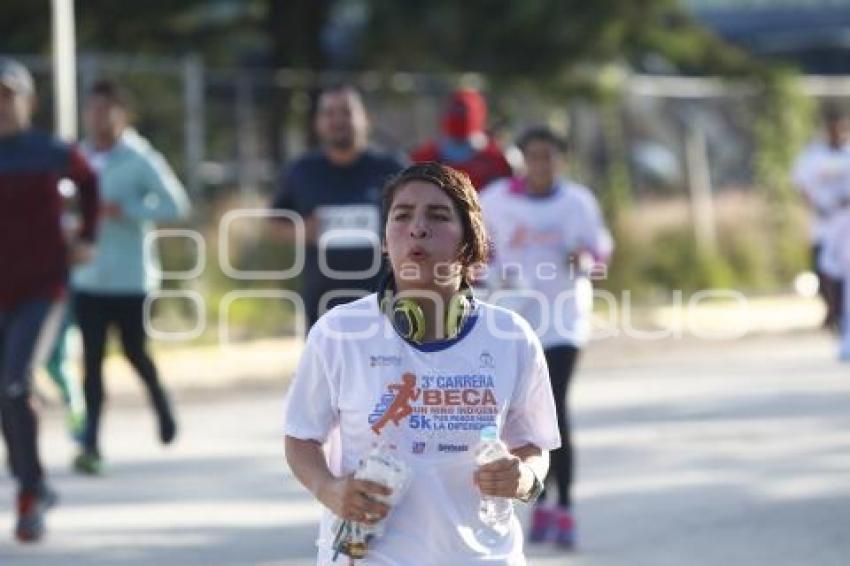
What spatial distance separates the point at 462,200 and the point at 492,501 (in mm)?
693

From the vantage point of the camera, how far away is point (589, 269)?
10641mm

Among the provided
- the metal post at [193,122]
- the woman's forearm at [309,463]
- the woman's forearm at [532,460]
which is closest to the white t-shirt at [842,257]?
the metal post at [193,122]

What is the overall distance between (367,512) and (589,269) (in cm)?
544

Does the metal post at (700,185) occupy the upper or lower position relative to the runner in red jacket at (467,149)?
upper

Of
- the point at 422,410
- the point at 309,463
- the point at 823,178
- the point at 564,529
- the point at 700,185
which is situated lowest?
the point at 564,529

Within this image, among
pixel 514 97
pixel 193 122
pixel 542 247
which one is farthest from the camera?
pixel 514 97

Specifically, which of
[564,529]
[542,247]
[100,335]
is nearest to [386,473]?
[564,529]

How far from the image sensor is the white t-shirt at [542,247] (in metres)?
10.5

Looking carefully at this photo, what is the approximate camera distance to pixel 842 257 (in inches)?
621

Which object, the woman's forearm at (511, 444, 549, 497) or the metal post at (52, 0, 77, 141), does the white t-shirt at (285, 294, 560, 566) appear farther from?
the metal post at (52, 0, 77, 141)

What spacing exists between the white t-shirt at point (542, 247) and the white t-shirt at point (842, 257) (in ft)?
16.6

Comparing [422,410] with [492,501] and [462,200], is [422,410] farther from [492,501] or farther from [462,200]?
[462,200]

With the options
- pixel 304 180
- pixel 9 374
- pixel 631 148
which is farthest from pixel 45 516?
pixel 631 148

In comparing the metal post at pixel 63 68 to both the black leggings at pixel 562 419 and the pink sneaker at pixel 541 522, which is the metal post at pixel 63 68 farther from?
the pink sneaker at pixel 541 522
